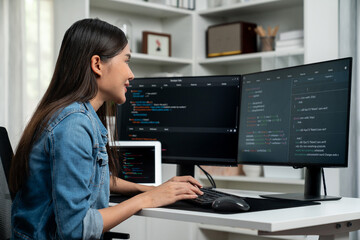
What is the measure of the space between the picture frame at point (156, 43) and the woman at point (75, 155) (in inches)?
80.8

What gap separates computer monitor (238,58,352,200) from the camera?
1759 millimetres

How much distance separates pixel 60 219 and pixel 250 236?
2.61 metres

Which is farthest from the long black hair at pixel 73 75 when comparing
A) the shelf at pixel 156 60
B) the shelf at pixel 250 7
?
the shelf at pixel 250 7

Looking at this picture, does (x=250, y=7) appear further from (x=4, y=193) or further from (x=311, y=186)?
(x=4, y=193)

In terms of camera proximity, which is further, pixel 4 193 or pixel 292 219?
pixel 4 193

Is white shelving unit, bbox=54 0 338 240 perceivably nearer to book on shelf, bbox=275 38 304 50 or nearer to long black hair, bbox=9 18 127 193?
book on shelf, bbox=275 38 304 50

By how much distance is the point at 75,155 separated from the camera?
1.32m

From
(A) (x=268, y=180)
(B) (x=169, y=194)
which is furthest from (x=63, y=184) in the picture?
(A) (x=268, y=180)

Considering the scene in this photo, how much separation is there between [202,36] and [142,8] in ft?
1.64

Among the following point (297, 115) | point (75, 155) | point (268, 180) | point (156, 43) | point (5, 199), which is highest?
point (156, 43)

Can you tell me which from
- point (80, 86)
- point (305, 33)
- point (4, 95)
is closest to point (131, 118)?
point (80, 86)

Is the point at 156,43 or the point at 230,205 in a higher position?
the point at 156,43

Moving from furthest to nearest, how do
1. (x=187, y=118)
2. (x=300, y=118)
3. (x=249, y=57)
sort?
(x=249, y=57), (x=187, y=118), (x=300, y=118)

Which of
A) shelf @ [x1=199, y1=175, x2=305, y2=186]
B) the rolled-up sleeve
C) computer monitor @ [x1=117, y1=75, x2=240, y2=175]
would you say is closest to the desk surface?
the rolled-up sleeve
